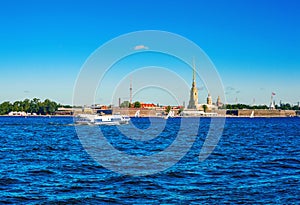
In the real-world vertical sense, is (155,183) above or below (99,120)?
below

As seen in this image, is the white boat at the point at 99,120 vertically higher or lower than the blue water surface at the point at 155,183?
higher

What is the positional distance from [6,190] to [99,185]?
400 centimetres

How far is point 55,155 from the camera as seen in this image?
110ft

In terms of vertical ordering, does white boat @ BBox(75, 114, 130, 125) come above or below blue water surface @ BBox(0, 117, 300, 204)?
above

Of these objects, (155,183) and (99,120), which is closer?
(155,183)

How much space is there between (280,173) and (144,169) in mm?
7481

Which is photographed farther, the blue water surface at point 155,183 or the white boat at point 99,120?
the white boat at point 99,120

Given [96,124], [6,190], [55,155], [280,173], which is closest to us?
[6,190]

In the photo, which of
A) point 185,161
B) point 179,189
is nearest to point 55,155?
point 185,161

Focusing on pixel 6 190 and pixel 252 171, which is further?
pixel 252 171

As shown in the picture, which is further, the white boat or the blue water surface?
the white boat

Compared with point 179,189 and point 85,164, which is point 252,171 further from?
point 85,164

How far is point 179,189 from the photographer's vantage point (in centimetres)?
1988

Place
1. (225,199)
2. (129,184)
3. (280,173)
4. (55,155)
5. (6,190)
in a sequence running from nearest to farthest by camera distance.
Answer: (225,199), (6,190), (129,184), (280,173), (55,155)
